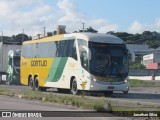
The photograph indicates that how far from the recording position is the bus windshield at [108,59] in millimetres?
26844

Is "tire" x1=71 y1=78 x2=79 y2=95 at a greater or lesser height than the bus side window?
lesser

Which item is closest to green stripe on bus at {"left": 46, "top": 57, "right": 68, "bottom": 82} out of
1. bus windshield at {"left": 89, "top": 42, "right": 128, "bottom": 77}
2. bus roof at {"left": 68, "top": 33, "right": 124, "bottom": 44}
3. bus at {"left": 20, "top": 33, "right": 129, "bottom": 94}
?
bus at {"left": 20, "top": 33, "right": 129, "bottom": 94}

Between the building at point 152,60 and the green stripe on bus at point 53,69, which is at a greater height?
the building at point 152,60

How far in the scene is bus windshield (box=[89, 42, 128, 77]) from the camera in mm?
26844

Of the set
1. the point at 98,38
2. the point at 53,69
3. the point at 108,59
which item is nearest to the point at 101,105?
the point at 108,59

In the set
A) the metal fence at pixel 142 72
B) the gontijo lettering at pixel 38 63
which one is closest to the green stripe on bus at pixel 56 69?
the gontijo lettering at pixel 38 63

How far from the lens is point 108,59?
2705 cm

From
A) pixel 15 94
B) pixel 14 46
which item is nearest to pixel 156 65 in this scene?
pixel 14 46

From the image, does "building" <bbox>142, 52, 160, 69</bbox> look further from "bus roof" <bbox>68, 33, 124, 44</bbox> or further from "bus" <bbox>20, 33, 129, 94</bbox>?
"bus roof" <bbox>68, 33, 124, 44</bbox>

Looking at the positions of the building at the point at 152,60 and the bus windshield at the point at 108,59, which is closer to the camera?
the bus windshield at the point at 108,59

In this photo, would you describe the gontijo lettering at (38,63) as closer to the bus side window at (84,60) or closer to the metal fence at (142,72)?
the bus side window at (84,60)

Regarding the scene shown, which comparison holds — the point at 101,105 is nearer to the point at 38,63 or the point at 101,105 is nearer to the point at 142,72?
A: the point at 38,63

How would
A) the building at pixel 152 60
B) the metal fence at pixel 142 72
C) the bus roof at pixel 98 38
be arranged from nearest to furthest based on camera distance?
the bus roof at pixel 98 38 → the metal fence at pixel 142 72 → the building at pixel 152 60

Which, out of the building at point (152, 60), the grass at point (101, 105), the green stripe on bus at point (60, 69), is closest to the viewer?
→ the grass at point (101, 105)
